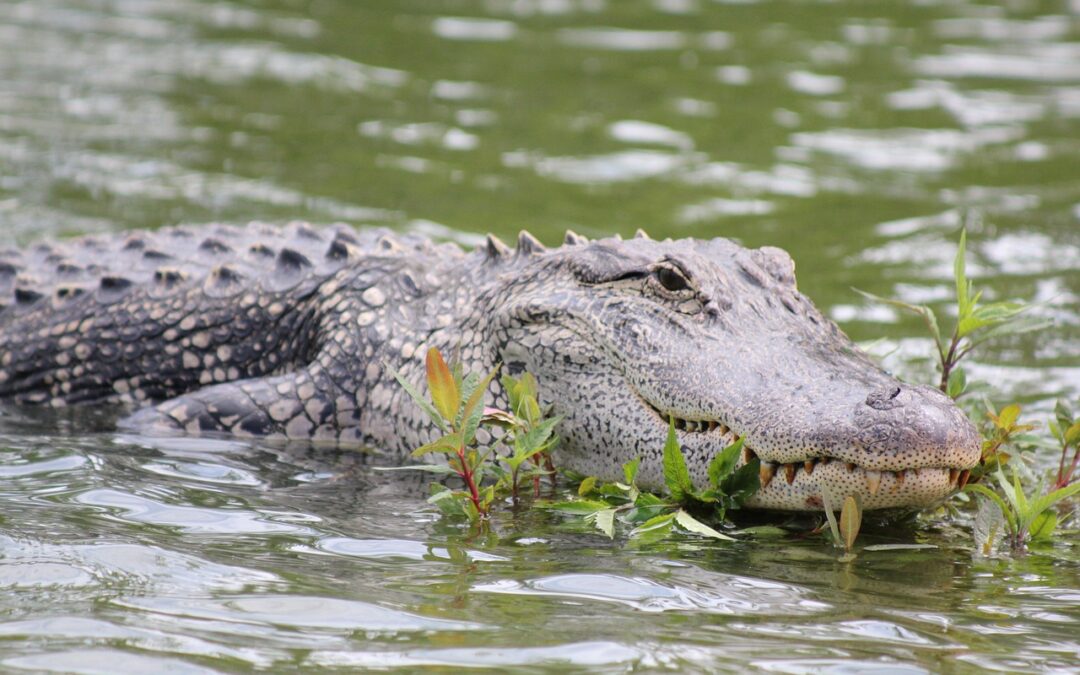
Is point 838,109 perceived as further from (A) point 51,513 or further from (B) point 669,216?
(A) point 51,513

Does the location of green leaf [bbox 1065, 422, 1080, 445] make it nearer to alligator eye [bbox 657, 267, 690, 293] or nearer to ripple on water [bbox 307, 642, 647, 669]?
alligator eye [bbox 657, 267, 690, 293]

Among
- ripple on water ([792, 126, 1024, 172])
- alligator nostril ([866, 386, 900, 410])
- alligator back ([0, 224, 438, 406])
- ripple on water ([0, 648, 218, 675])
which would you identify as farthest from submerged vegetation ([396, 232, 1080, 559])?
ripple on water ([792, 126, 1024, 172])

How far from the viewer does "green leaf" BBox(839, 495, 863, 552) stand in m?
3.68

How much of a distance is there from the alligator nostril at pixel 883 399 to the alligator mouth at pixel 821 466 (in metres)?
0.17

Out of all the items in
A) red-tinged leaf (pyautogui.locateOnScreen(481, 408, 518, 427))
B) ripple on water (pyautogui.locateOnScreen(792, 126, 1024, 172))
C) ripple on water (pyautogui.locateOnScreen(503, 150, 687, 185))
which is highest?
ripple on water (pyautogui.locateOnScreen(792, 126, 1024, 172))

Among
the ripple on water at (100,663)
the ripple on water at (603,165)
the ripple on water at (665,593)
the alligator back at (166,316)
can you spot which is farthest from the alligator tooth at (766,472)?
the ripple on water at (603,165)

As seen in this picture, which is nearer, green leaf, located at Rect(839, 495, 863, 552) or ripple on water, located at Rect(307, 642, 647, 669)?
ripple on water, located at Rect(307, 642, 647, 669)

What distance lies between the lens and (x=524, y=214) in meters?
9.20

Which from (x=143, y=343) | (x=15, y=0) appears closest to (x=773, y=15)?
(x=15, y=0)

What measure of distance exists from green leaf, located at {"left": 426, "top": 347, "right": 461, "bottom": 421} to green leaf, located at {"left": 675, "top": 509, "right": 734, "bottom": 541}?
2.36ft

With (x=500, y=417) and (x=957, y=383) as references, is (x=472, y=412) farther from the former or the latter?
(x=957, y=383)

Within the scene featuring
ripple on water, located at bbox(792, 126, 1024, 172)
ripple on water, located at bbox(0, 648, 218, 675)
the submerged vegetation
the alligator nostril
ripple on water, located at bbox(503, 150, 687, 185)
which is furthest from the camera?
ripple on water, located at bbox(792, 126, 1024, 172)

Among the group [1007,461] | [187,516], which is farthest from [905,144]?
[187,516]

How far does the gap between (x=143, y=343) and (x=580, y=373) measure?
224 cm
